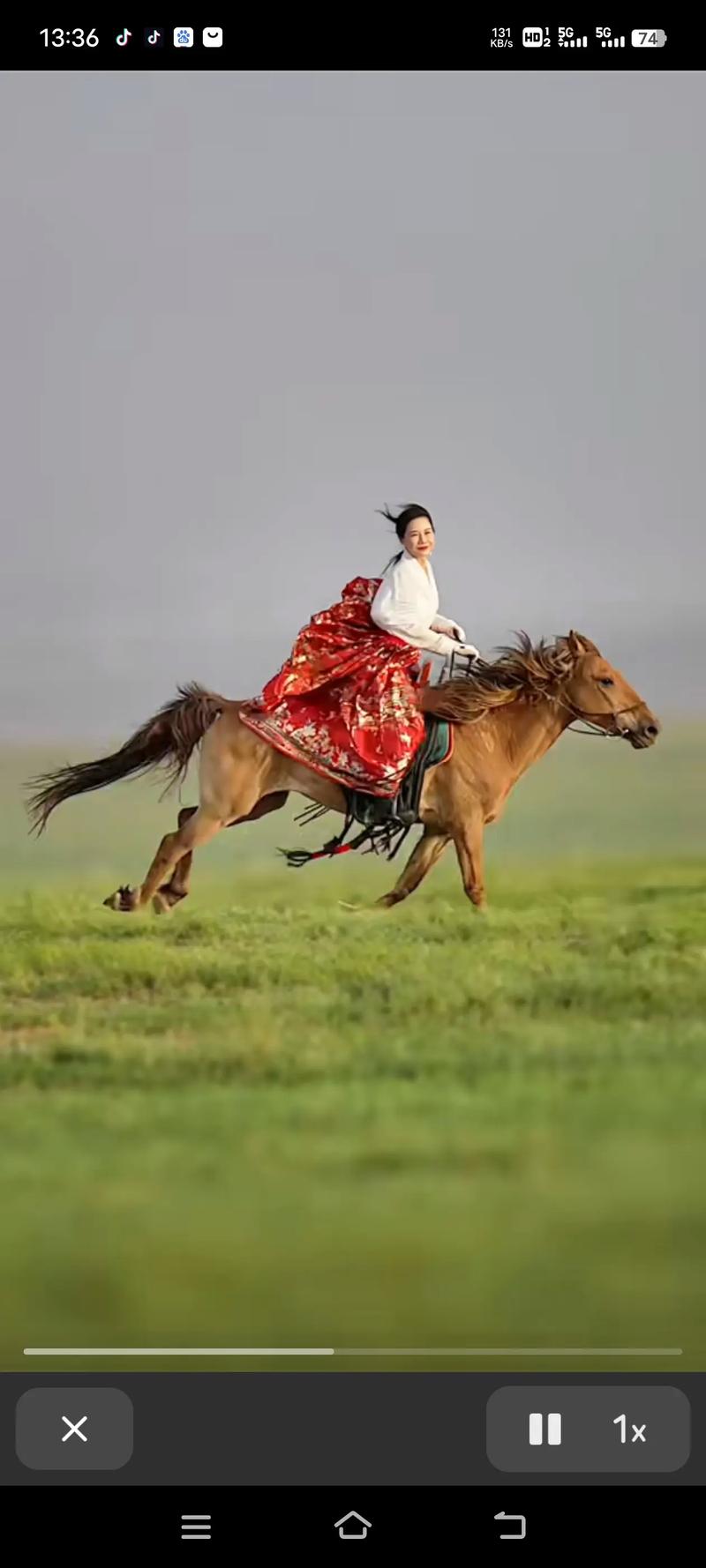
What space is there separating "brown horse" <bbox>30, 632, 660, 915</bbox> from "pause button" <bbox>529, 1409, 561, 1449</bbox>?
386 cm

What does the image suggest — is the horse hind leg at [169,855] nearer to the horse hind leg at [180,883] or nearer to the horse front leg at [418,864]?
the horse hind leg at [180,883]

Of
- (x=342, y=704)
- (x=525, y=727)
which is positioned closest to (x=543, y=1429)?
(x=342, y=704)

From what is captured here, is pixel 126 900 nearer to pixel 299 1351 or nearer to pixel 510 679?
pixel 510 679

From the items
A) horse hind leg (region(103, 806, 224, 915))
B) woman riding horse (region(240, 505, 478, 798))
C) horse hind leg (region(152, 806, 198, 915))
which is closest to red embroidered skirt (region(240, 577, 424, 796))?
woman riding horse (region(240, 505, 478, 798))

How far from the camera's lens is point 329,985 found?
18.0 ft

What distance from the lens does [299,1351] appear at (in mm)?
2779

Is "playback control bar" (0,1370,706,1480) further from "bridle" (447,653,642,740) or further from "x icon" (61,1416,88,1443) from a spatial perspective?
"bridle" (447,653,642,740)

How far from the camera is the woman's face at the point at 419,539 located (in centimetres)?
612

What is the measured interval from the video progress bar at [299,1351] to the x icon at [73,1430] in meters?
0.11

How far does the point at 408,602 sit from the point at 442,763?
0.80 metres

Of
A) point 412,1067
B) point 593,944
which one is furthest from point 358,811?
point 412,1067
